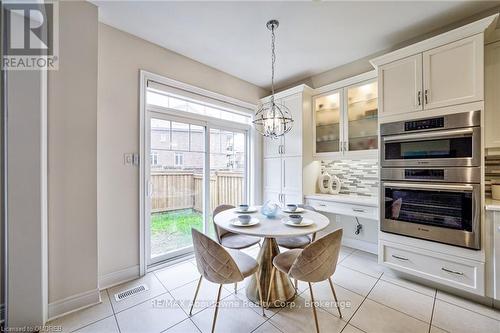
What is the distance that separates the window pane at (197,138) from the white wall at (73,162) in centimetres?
124

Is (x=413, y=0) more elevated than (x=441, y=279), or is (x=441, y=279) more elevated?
(x=413, y=0)

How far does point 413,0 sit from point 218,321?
3.29 m

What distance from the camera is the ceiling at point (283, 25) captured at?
1.93 m

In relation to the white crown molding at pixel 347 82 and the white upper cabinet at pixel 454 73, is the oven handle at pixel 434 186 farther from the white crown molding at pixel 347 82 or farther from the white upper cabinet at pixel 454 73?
the white crown molding at pixel 347 82

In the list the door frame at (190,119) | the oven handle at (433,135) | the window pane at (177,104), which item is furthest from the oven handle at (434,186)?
the window pane at (177,104)

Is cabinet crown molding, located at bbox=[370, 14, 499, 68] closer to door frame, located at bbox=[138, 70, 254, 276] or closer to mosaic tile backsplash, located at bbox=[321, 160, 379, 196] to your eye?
mosaic tile backsplash, located at bbox=[321, 160, 379, 196]

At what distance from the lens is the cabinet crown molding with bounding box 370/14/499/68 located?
5.74 feet

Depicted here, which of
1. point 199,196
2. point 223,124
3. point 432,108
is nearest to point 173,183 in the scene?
point 199,196

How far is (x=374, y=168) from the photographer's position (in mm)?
2932

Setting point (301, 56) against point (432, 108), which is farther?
point (301, 56)

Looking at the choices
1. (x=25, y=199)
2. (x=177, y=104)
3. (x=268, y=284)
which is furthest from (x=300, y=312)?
(x=177, y=104)

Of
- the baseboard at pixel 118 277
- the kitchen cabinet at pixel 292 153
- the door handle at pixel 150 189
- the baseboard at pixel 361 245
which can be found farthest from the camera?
the kitchen cabinet at pixel 292 153

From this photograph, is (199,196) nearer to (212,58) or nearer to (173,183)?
(173,183)

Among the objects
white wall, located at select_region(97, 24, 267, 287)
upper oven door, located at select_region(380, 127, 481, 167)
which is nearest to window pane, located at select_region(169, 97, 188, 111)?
white wall, located at select_region(97, 24, 267, 287)
